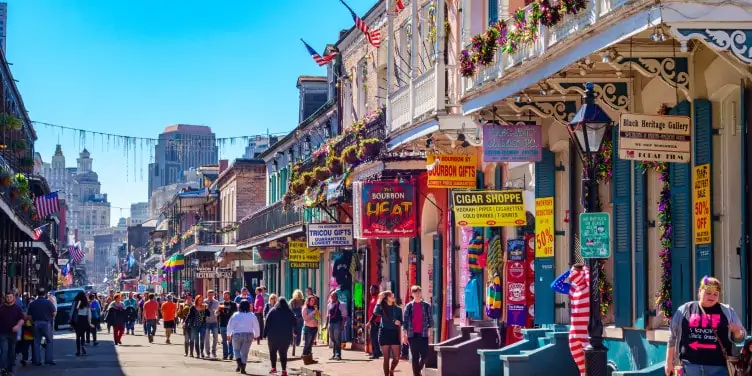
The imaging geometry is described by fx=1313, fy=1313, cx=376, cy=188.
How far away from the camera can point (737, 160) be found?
13477 mm

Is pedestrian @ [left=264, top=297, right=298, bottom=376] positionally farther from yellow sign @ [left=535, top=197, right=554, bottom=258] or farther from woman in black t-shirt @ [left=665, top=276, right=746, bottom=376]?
woman in black t-shirt @ [left=665, top=276, right=746, bottom=376]

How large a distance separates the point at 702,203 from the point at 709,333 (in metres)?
3.03

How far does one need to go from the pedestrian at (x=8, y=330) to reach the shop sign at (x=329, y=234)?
388 inches

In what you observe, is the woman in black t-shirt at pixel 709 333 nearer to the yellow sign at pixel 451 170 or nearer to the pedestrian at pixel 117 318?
the yellow sign at pixel 451 170

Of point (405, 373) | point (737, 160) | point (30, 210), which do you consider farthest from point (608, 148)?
point (30, 210)

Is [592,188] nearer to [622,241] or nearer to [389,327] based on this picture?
[622,241]

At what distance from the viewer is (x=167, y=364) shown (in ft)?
87.6

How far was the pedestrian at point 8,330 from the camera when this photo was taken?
2308 centimetres

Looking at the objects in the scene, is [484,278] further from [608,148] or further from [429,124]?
[608,148]

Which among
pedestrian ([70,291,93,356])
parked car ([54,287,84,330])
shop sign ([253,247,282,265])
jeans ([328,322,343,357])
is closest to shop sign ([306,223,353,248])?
jeans ([328,322,343,357])

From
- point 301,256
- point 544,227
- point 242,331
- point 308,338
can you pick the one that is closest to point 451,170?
point 544,227

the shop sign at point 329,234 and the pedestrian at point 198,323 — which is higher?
the shop sign at point 329,234

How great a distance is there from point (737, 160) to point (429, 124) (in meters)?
8.62

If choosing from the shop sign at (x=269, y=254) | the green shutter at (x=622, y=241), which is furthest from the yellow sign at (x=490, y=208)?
the shop sign at (x=269, y=254)
